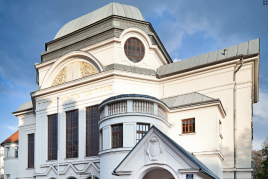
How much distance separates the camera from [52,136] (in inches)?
1046

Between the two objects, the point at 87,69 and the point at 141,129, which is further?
the point at 87,69

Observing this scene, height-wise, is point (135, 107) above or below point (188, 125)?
above

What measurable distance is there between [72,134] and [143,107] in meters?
8.98

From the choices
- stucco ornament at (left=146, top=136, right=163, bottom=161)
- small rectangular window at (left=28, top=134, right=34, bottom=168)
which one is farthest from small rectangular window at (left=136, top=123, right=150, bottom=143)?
small rectangular window at (left=28, top=134, right=34, bottom=168)

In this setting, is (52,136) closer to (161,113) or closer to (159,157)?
(161,113)

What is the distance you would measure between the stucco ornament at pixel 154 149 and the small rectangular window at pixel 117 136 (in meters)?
6.65

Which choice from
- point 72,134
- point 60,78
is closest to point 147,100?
point 72,134

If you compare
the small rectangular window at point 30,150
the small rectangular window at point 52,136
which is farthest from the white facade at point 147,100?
the small rectangular window at point 30,150

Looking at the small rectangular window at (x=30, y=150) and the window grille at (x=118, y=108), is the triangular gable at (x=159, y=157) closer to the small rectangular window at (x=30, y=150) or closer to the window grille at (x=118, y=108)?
the window grille at (x=118, y=108)

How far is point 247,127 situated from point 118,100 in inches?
371

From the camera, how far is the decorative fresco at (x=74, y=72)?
2539cm

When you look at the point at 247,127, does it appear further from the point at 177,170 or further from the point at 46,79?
the point at 46,79

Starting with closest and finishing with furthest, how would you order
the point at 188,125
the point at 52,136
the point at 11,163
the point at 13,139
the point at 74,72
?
1. the point at 188,125
2. the point at 74,72
3. the point at 52,136
4. the point at 11,163
5. the point at 13,139

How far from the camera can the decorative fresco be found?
25388 mm
